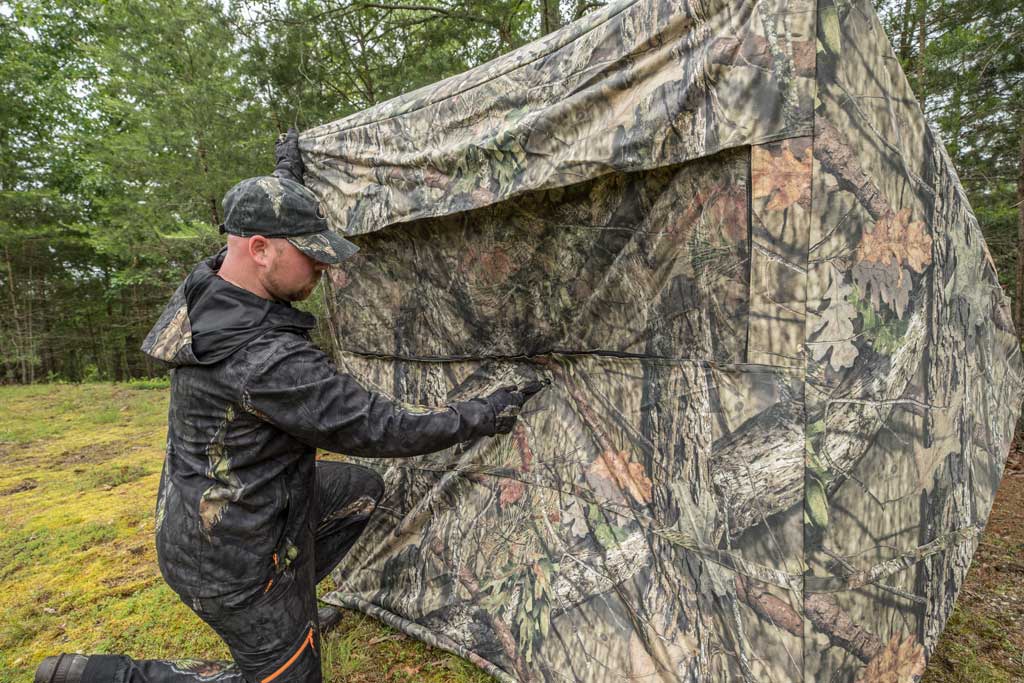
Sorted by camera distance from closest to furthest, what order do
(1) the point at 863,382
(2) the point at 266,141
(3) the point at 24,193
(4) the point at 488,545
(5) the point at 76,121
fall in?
(1) the point at 863,382, (4) the point at 488,545, (2) the point at 266,141, (3) the point at 24,193, (5) the point at 76,121

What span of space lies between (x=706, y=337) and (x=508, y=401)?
952 mm

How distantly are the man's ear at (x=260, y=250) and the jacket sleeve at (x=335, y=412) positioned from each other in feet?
1.14

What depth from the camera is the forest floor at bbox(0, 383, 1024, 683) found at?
266 cm

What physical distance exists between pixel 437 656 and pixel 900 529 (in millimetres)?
2166

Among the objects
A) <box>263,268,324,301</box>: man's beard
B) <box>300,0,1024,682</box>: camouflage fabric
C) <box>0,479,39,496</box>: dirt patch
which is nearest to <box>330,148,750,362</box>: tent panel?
<box>300,0,1024,682</box>: camouflage fabric

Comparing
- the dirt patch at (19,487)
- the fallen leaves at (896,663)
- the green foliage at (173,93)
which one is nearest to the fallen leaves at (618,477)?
the fallen leaves at (896,663)

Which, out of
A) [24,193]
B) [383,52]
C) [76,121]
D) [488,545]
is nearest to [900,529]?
[488,545]

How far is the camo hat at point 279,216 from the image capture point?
78.5 inches

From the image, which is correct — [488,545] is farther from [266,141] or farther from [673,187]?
[266,141]

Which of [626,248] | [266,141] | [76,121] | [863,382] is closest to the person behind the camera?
[863,382]

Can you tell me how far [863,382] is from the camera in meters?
1.62

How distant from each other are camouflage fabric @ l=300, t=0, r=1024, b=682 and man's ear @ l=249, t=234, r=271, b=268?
2.14ft

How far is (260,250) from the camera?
2025 mm

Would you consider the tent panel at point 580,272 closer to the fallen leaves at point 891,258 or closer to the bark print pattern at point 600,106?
the bark print pattern at point 600,106
